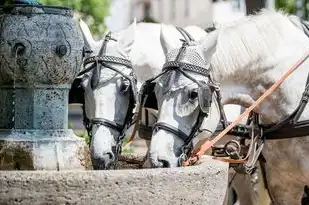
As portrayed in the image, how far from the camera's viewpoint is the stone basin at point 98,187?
5.78 meters

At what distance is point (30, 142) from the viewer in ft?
21.9

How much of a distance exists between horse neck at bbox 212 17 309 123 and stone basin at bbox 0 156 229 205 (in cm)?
301

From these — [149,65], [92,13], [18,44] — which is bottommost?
[92,13]

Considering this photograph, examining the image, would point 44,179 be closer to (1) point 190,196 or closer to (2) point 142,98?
(1) point 190,196

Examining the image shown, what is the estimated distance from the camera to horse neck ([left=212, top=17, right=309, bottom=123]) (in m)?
9.07

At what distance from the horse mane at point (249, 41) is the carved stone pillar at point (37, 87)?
7.43 ft

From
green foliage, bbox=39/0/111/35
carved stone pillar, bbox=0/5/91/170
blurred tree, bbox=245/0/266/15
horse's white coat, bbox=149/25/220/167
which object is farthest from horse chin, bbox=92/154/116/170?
green foliage, bbox=39/0/111/35

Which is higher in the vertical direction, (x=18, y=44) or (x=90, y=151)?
(x=18, y=44)

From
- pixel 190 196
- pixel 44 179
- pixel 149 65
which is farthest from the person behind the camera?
Result: pixel 149 65

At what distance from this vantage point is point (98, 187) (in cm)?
583

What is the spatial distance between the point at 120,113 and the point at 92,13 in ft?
38.1

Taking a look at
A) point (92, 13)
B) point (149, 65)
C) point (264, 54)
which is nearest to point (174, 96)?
point (264, 54)

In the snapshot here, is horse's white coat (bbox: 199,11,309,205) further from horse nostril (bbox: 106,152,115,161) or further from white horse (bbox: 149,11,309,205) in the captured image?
horse nostril (bbox: 106,152,115,161)

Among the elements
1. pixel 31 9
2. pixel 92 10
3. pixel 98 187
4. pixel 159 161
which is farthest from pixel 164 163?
pixel 92 10
